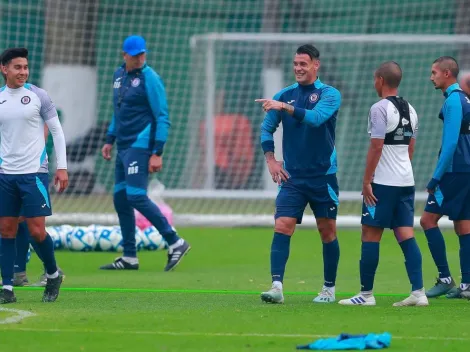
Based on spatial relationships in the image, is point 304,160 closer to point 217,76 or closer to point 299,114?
point 299,114

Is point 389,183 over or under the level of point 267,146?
under

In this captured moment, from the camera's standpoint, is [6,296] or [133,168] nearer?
[6,296]

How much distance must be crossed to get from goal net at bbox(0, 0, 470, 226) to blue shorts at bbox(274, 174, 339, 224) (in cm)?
824

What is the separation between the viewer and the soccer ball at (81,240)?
1371 centimetres

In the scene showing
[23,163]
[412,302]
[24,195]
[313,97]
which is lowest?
[412,302]

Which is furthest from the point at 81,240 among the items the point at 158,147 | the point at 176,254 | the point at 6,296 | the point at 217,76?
the point at 217,76

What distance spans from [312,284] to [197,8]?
1141cm

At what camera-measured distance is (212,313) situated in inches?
324

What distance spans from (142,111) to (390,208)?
3688 millimetres

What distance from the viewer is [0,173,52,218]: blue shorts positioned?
884 centimetres

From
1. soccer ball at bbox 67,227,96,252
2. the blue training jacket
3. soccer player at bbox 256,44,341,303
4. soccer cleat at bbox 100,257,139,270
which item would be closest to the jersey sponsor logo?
the blue training jacket

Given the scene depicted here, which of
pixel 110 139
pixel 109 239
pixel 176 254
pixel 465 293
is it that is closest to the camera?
pixel 465 293

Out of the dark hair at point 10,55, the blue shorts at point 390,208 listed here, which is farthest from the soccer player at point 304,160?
the dark hair at point 10,55

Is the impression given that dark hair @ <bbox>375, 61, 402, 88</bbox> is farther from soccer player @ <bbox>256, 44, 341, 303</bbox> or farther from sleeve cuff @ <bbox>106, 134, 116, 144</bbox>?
sleeve cuff @ <bbox>106, 134, 116, 144</bbox>
